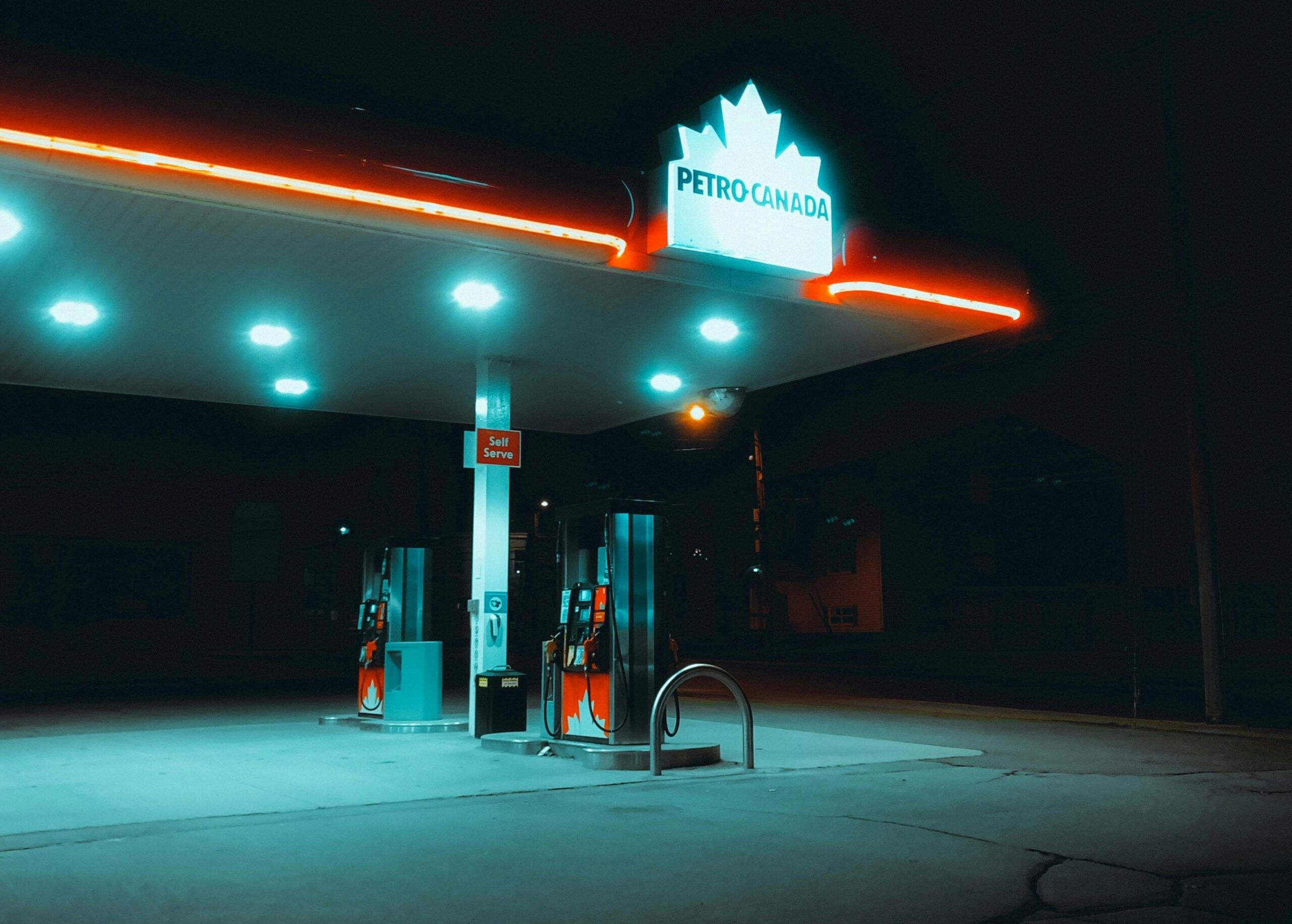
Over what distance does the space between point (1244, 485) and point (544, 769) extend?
25.9 meters

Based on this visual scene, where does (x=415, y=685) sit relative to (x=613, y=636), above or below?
below

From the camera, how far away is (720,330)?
40.0 ft

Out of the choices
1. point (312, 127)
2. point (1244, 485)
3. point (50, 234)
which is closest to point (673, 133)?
point (312, 127)

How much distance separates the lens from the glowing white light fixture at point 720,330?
11.8m

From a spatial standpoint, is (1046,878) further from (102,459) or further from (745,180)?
(102,459)

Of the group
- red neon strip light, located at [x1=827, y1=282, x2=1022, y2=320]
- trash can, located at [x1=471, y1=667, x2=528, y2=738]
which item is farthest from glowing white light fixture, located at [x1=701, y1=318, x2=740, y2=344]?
trash can, located at [x1=471, y1=667, x2=528, y2=738]

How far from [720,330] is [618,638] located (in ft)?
12.0

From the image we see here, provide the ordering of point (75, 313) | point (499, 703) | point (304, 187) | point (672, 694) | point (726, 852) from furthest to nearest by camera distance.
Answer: point (499, 703), point (75, 313), point (672, 694), point (304, 187), point (726, 852)

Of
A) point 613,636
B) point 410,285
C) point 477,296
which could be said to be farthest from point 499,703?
point 410,285

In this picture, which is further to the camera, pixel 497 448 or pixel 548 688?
pixel 497 448

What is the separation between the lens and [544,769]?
9781 millimetres

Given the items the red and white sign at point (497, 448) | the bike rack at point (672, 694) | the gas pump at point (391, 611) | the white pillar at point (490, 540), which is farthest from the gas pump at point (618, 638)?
the gas pump at point (391, 611)

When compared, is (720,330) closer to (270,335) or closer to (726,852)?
(270,335)

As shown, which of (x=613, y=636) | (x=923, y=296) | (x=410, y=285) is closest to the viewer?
(x=410, y=285)
